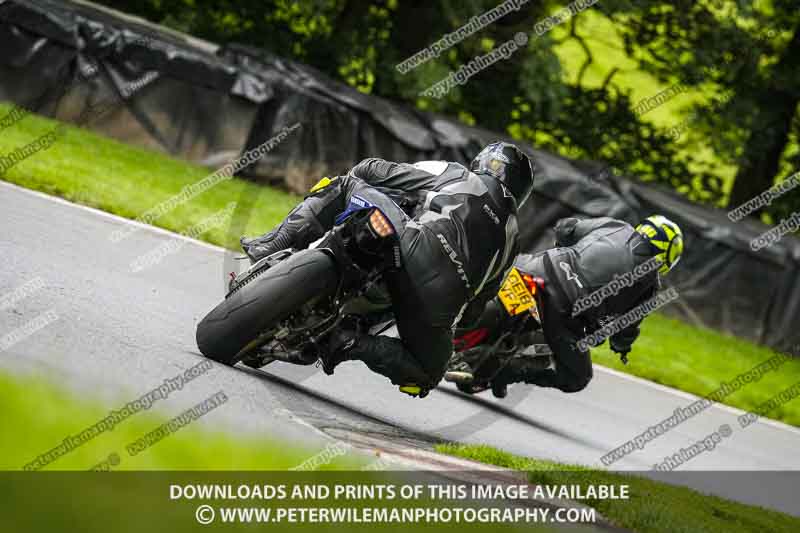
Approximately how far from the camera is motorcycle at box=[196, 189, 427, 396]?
5.62 meters

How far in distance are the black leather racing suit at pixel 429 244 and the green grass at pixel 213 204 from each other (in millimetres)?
4938

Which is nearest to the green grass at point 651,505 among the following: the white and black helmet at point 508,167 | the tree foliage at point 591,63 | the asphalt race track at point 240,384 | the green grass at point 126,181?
the asphalt race track at point 240,384

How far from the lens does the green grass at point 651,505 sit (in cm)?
580

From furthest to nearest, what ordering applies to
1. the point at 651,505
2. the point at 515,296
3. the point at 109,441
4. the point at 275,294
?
the point at 515,296
the point at 651,505
the point at 275,294
the point at 109,441

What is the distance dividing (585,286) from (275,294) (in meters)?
3.27

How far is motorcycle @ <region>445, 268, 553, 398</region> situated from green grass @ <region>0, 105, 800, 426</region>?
3.77 meters

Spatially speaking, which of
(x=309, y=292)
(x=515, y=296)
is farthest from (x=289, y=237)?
(x=515, y=296)

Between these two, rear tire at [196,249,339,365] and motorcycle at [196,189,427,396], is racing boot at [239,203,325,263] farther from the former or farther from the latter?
rear tire at [196,249,339,365]

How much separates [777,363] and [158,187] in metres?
8.45

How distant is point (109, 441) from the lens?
4.32 meters

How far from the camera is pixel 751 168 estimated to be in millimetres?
22484

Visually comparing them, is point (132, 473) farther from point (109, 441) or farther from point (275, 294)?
point (275, 294)

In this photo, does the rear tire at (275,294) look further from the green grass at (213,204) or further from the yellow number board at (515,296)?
the green grass at (213,204)

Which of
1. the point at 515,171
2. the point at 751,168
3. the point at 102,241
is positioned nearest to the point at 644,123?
the point at 751,168
